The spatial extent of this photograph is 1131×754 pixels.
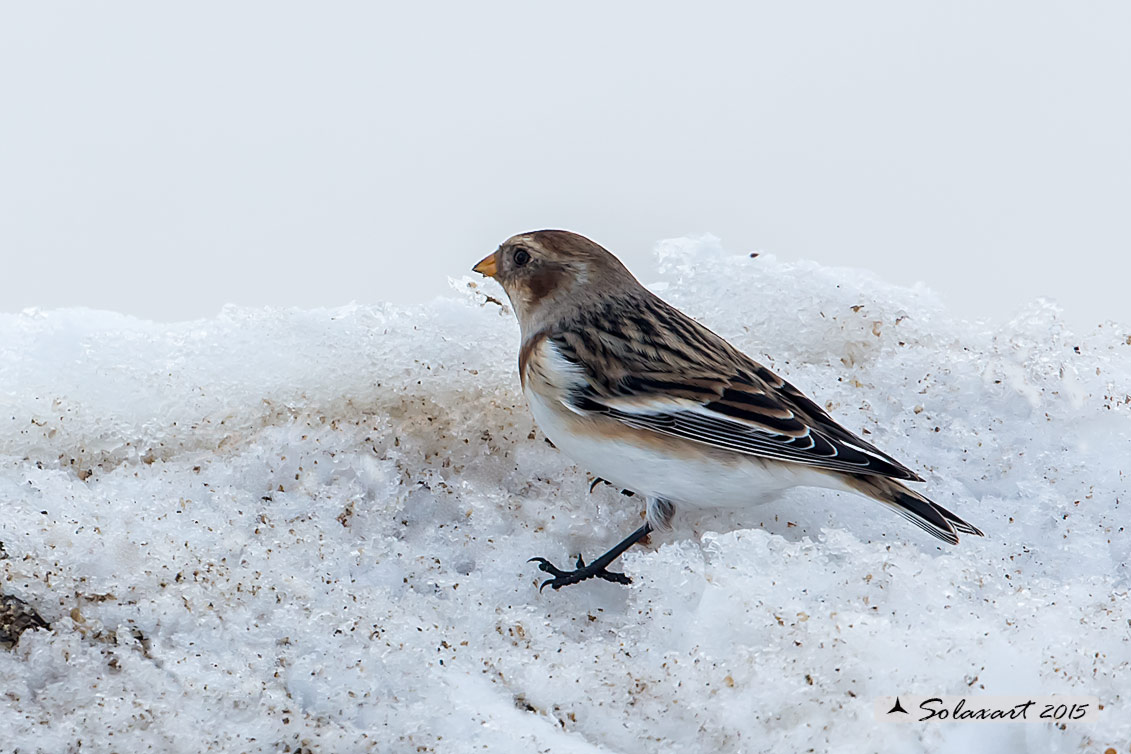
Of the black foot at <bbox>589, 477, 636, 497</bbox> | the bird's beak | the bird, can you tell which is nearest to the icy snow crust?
the black foot at <bbox>589, 477, 636, 497</bbox>

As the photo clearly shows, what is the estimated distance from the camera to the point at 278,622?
2236 millimetres

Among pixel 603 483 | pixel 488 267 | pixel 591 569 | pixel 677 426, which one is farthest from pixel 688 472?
pixel 488 267

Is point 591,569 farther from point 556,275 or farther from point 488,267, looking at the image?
point 488,267

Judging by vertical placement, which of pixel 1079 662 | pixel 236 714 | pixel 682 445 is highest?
pixel 682 445

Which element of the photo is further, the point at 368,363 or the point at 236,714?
the point at 368,363

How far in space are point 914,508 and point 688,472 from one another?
1.63 ft

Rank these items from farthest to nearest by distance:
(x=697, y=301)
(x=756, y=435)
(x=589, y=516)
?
(x=697, y=301) → (x=589, y=516) → (x=756, y=435)

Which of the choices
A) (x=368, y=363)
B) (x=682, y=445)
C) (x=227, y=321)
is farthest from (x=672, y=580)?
(x=227, y=321)

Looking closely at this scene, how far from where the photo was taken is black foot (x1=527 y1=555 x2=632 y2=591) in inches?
98.4

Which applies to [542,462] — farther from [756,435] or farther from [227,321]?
[227,321]

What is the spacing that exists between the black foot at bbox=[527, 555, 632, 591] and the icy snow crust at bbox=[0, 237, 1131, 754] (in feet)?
0.11

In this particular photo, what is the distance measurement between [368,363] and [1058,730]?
6.54 ft

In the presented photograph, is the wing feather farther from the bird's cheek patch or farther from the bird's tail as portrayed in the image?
the bird's cheek patch

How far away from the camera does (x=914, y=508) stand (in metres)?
2.43
